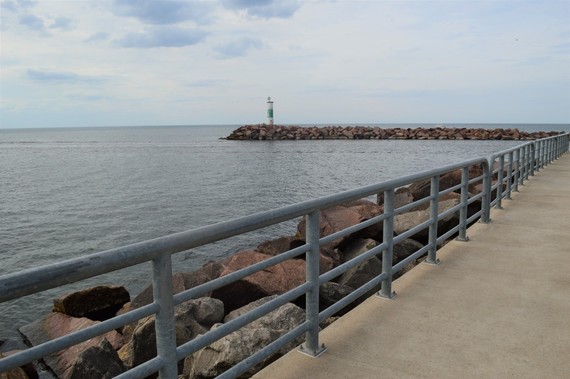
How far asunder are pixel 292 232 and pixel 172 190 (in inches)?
476

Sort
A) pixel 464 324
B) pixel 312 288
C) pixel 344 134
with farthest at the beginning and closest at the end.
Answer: pixel 344 134, pixel 464 324, pixel 312 288

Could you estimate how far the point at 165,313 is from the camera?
7.04ft

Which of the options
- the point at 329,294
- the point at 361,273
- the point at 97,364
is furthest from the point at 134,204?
the point at 329,294

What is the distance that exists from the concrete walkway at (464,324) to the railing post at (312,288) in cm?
8

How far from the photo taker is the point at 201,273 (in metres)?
8.90

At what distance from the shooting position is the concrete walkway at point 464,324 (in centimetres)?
312

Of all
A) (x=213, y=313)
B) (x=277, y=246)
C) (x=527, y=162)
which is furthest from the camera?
(x=527, y=162)

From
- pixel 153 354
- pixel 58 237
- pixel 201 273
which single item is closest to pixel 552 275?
pixel 153 354

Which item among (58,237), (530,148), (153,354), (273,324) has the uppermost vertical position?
(530,148)

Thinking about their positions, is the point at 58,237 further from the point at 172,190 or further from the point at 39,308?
the point at 172,190

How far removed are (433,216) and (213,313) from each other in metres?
2.82

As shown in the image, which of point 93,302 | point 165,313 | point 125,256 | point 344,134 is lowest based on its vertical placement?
point 344,134

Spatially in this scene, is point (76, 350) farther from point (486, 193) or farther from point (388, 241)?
point (486, 193)

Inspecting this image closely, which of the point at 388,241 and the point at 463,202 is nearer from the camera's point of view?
the point at 388,241
